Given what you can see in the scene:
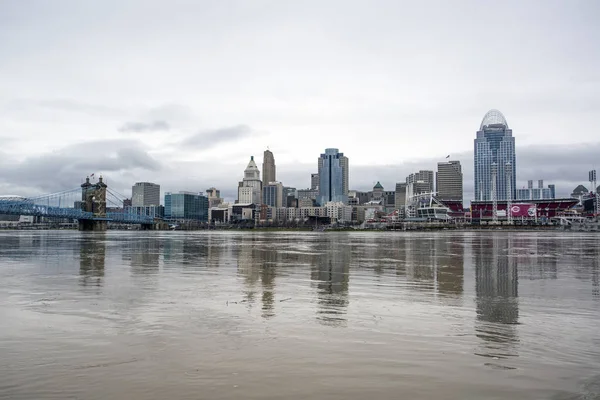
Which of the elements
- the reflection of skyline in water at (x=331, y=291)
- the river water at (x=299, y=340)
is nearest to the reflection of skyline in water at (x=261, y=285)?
the river water at (x=299, y=340)

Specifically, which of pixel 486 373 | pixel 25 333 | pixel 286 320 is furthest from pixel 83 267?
pixel 486 373

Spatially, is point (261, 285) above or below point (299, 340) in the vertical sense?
below

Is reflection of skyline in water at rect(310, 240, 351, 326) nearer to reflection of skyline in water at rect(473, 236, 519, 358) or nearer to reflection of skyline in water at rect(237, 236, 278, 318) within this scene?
reflection of skyline in water at rect(237, 236, 278, 318)

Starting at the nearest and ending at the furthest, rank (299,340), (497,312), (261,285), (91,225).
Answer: (299,340) → (497,312) → (261,285) → (91,225)

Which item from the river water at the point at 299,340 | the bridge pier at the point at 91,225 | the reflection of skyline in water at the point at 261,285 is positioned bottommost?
the bridge pier at the point at 91,225

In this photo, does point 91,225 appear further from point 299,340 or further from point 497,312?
point 299,340

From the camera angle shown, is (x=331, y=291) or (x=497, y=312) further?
(x=331, y=291)

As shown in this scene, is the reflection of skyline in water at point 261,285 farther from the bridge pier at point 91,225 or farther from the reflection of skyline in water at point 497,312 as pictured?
the bridge pier at point 91,225

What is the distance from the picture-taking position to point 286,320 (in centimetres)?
1170

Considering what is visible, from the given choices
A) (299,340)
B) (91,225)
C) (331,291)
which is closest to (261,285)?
(331,291)

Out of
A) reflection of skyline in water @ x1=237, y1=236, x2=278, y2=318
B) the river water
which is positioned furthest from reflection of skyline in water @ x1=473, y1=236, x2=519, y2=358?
reflection of skyline in water @ x1=237, y1=236, x2=278, y2=318

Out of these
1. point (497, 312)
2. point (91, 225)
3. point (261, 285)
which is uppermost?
point (497, 312)

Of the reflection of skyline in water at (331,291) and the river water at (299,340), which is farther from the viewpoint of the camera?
the reflection of skyline in water at (331,291)

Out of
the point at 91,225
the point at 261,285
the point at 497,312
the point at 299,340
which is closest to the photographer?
the point at 299,340
